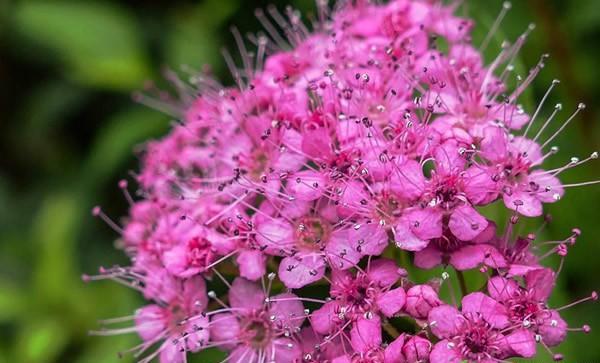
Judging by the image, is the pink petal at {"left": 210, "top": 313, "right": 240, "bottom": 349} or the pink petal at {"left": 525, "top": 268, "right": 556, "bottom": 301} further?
the pink petal at {"left": 210, "top": 313, "right": 240, "bottom": 349}

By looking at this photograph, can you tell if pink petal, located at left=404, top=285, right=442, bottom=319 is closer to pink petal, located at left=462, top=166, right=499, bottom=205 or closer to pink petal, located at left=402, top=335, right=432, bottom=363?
pink petal, located at left=402, top=335, right=432, bottom=363

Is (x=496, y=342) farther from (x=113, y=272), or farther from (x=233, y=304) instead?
(x=113, y=272)

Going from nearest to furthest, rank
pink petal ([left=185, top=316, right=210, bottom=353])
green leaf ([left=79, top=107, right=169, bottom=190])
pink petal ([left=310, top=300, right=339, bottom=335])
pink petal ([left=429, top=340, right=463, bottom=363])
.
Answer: pink petal ([left=429, top=340, right=463, bottom=363]) → pink petal ([left=310, top=300, right=339, bottom=335]) → pink petal ([left=185, top=316, right=210, bottom=353]) → green leaf ([left=79, top=107, right=169, bottom=190])

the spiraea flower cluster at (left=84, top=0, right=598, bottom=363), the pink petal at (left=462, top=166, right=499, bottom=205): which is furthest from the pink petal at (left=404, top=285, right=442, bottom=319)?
the pink petal at (left=462, top=166, right=499, bottom=205)

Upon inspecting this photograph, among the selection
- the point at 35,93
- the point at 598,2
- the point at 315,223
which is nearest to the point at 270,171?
the point at 315,223

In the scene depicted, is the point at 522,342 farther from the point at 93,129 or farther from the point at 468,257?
the point at 93,129

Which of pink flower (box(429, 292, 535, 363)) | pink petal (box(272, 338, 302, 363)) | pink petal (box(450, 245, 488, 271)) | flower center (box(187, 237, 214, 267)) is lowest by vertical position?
pink flower (box(429, 292, 535, 363))
